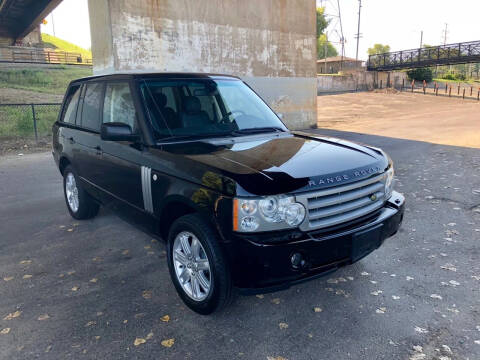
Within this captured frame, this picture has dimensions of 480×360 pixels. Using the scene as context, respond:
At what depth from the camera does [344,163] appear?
122 inches

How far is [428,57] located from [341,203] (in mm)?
46956

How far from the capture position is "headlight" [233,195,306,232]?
2.63 metres

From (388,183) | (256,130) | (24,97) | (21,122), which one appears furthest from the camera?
(24,97)

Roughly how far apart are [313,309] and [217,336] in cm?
88

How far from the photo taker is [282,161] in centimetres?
303

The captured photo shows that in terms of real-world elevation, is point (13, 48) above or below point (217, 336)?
above

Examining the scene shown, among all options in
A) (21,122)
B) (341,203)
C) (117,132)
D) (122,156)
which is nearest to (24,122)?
(21,122)

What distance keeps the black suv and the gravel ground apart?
0.37 m

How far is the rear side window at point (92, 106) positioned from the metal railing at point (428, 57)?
143 feet

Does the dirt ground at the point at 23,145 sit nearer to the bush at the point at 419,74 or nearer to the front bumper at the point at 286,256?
the front bumper at the point at 286,256

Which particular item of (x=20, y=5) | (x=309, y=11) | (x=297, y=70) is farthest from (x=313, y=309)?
(x=20, y=5)

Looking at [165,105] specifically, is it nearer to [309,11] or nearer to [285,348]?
[285,348]

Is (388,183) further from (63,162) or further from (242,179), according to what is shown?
(63,162)

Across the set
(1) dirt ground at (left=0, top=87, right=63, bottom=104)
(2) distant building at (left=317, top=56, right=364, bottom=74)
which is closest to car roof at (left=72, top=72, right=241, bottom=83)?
(1) dirt ground at (left=0, top=87, right=63, bottom=104)
